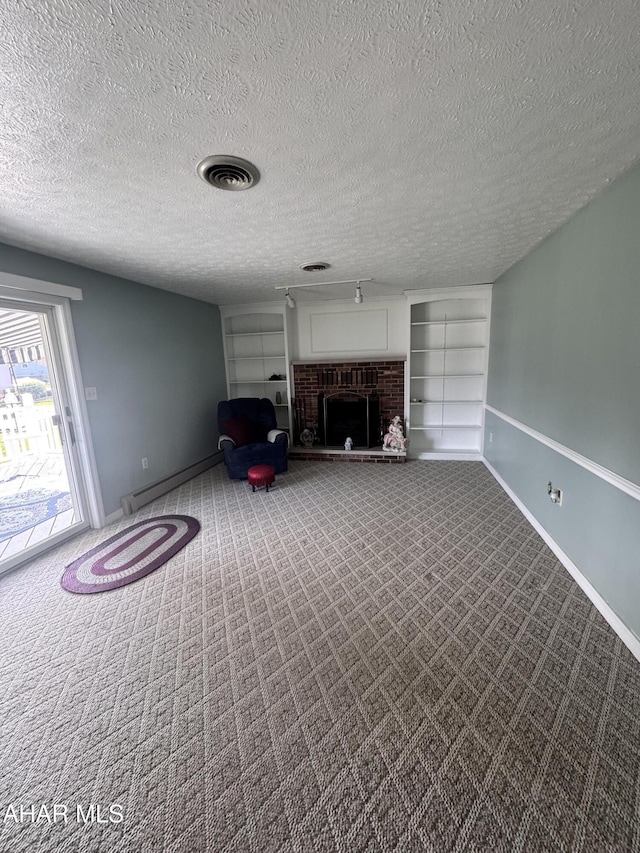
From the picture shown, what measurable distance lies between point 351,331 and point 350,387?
33.1 inches

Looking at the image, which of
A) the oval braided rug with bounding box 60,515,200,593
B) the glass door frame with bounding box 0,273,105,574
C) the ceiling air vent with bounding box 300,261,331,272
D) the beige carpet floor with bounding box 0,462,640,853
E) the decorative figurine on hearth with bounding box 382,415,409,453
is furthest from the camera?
the decorative figurine on hearth with bounding box 382,415,409,453

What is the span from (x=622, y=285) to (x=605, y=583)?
159 centimetres

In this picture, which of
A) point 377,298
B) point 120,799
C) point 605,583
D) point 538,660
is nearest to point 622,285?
point 605,583

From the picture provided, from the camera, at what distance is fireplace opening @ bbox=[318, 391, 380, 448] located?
4867 mm

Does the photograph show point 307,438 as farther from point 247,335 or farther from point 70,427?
point 70,427

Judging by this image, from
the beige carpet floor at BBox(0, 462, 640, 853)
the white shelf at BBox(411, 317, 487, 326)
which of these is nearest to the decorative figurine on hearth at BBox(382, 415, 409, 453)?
the white shelf at BBox(411, 317, 487, 326)

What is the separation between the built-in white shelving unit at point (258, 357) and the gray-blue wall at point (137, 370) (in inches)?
21.3

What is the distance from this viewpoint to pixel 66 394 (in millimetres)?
2791

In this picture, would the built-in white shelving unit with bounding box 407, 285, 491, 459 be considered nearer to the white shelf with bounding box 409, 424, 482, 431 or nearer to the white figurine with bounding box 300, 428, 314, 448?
the white shelf with bounding box 409, 424, 482, 431

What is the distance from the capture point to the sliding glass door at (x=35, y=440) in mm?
2467

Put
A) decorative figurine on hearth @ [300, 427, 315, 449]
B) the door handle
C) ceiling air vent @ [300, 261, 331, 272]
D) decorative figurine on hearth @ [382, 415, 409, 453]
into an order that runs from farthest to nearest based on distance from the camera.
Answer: decorative figurine on hearth @ [300, 427, 315, 449] < decorative figurine on hearth @ [382, 415, 409, 453] < ceiling air vent @ [300, 261, 331, 272] < the door handle

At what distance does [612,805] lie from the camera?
105cm

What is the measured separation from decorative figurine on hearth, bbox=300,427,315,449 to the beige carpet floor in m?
2.62

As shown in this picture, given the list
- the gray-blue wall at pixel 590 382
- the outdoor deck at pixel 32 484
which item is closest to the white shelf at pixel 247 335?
the outdoor deck at pixel 32 484
